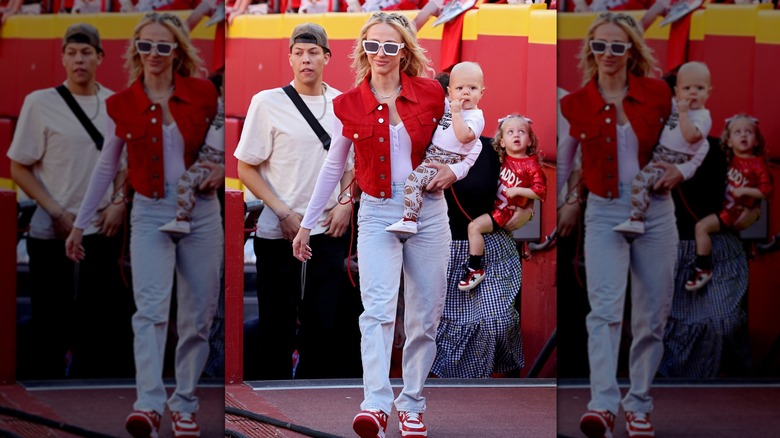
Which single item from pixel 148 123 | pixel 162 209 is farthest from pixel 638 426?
pixel 148 123

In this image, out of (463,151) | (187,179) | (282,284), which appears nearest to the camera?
(187,179)

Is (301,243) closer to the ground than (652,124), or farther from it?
closer to the ground

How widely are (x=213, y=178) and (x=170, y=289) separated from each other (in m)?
0.25

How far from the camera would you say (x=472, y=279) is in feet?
17.5

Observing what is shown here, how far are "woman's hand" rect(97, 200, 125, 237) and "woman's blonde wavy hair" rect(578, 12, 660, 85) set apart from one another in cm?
99

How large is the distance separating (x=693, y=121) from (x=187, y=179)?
105 centimetres

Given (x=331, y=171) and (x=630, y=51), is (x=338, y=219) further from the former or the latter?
(x=630, y=51)

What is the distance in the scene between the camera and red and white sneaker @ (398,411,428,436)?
4.22 metres

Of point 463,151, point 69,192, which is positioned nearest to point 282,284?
point 463,151

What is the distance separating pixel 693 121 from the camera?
2.36 m

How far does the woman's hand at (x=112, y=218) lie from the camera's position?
7.71 feet

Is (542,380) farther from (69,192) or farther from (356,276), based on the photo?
(69,192)

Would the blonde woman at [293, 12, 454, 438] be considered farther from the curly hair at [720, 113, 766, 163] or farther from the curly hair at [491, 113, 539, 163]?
the curly hair at [720, 113, 766, 163]

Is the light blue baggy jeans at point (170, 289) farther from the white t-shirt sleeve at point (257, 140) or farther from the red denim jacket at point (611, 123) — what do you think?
the white t-shirt sleeve at point (257, 140)
